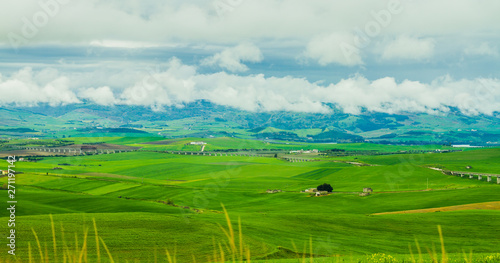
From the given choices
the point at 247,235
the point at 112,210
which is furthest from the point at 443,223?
the point at 112,210

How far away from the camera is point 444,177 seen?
19625 cm

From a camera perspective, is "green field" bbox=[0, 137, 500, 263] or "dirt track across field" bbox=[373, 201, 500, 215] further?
"dirt track across field" bbox=[373, 201, 500, 215]

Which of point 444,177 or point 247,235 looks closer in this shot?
point 247,235

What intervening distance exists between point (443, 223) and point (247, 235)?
39801 millimetres

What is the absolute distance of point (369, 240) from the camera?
242 feet

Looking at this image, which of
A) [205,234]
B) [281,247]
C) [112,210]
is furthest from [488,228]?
[112,210]

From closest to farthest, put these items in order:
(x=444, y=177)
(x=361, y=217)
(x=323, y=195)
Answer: (x=361, y=217), (x=323, y=195), (x=444, y=177)

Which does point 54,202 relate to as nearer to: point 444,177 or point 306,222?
point 306,222

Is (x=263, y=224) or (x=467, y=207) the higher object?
(x=263, y=224)

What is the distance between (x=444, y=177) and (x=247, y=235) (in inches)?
5815

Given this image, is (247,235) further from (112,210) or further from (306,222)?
(112,210)

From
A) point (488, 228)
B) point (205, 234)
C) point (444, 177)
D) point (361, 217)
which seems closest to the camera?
point (205, 234)

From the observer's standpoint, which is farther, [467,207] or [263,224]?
[467,207]

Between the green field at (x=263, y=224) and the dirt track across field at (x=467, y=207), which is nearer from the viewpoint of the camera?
the green field at (x=263, y=224)
